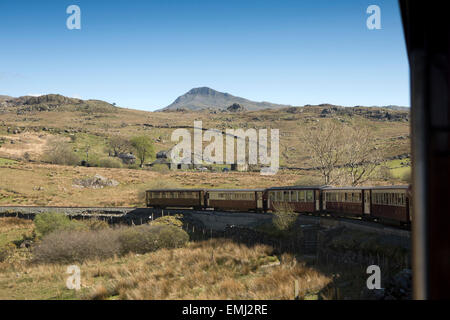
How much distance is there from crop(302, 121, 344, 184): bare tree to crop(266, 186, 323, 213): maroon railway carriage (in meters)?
16.2

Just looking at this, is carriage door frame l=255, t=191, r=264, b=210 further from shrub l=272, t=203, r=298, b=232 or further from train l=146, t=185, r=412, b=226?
shrub l=272, t=203, r=298, b=232

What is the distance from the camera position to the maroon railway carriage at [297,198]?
Result: 3038 centimetres

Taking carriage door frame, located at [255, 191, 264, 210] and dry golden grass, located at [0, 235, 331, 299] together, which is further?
carriage door frame, located at [255, 191, 264, 210]

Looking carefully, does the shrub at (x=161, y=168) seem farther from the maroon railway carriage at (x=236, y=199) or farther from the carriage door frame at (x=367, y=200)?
the carriage door frame at (x=367, y=200)

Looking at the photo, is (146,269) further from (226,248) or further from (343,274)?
(343,274)

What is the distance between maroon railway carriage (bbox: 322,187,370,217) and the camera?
2556cm

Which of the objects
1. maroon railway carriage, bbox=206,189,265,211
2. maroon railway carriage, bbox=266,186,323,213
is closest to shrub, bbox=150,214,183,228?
maroon railway carriage, bbox=206,189,265,211

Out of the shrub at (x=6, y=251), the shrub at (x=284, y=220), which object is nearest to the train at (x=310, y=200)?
the shrub at (x=284, y=220)

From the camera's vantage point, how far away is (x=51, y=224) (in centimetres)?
3628

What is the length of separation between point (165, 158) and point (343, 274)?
331 feet

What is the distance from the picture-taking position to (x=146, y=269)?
74.5 ft

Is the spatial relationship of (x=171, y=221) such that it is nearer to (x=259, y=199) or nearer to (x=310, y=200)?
(x=259, y=199)

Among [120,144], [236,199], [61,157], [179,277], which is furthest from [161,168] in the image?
[179,277]

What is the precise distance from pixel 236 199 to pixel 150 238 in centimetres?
1096
